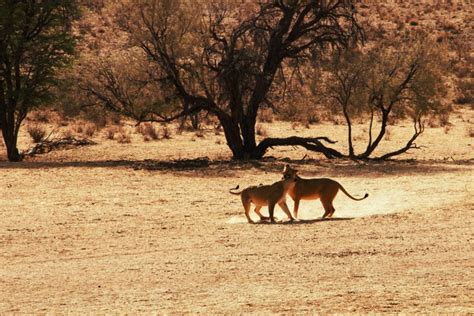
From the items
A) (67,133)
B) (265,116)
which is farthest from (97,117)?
(265,116)

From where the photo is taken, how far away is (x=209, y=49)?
2759 cm

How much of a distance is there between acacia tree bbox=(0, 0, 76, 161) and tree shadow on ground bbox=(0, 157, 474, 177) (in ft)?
7.64

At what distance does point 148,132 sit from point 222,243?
74.3ft

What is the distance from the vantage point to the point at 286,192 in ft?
55.4

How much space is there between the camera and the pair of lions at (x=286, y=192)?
659 inches

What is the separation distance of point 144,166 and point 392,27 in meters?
40.3

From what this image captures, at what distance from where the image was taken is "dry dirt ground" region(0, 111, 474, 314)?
1127 cm

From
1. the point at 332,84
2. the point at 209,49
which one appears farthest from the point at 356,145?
the point at 209,49

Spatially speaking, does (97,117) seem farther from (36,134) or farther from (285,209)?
(285,209)

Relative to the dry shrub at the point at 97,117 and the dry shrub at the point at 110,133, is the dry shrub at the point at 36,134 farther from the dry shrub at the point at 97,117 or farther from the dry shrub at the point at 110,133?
the dry shrub at the point at 110,133

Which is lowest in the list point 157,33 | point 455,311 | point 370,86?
point 455,311

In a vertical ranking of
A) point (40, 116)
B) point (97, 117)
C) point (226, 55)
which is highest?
point (226, 55)

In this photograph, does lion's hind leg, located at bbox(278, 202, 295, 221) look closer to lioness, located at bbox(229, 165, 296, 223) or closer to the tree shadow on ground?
lioness, located at bbox(229, 165, 296, 223)

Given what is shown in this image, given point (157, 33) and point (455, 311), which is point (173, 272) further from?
point (157, 33)
